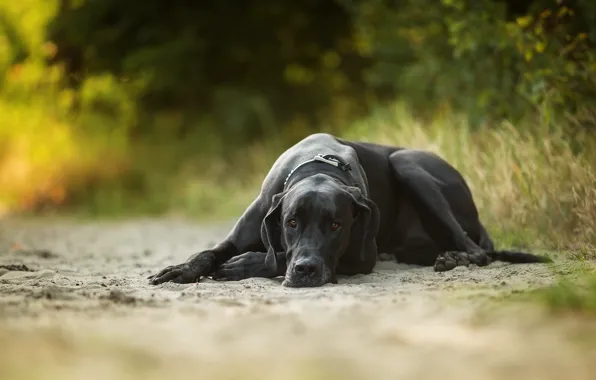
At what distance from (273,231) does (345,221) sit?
512 mm

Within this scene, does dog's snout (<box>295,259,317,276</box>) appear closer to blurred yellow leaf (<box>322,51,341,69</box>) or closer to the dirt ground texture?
the dirt ground texture

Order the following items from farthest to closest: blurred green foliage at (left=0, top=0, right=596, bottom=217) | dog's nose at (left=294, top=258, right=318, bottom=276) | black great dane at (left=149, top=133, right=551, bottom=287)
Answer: blurred green foliage at (left=0, top=0, right=596, bottom=217) → black great dane at (left=149, top=133, right=551, bottom=287) → dog's nose at (left=294, top=258, right=318, bottom=276)

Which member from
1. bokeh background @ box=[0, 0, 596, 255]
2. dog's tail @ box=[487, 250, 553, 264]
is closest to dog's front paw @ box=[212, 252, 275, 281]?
dog's tail @ box=[487, 250, 553, 264]

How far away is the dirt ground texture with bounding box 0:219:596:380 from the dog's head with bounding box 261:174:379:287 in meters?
0.18

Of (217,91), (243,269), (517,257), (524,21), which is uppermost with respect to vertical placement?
(524,21)

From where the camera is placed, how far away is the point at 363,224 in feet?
20.1

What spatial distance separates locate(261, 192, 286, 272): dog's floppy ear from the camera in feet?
19.6

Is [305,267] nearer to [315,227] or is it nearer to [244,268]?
[315,227]

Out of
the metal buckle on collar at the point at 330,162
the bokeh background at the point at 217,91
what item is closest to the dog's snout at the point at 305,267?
the metal buckle on collar at the point at 330,162

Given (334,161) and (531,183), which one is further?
(531,183)

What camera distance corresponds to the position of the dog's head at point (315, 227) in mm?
5598

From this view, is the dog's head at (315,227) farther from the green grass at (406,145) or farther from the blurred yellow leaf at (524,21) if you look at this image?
the blurred yellow leaf at (524,21)

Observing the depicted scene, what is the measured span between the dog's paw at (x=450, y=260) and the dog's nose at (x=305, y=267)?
1.32 m

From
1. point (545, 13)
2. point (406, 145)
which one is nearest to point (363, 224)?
point (545, 13)
